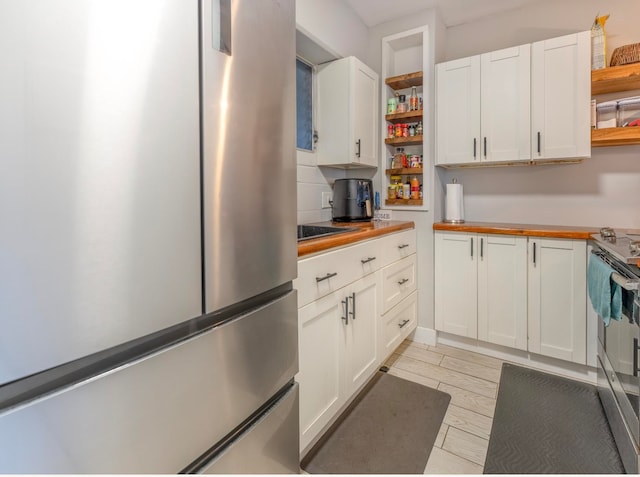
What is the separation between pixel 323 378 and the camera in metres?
1.39

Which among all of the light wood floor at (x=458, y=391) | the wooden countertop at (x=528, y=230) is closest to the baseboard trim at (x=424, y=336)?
the light wood floor at (x=458, y=391)

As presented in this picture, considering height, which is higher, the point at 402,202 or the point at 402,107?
the point at 402,107

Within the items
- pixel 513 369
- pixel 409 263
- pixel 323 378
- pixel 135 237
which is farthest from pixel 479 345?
pixel 135 237

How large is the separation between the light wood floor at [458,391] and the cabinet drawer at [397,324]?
0.17 m

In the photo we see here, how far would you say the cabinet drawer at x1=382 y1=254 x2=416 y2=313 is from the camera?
1985mm

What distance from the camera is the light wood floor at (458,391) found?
1400 mm

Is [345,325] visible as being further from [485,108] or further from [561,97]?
[561,97]

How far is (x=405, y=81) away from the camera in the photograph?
8.35ft

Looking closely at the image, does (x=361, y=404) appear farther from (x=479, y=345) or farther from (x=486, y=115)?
(x=486, y=115)

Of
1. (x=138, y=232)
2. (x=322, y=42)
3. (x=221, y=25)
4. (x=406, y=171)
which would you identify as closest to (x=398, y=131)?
(x=406, y=171)

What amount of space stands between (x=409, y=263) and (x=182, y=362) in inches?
75.5

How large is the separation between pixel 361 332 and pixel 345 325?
0.19 m

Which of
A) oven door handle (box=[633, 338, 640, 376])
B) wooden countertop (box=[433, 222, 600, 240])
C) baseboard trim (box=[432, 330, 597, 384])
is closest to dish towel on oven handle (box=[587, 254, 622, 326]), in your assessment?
oven door handle (box=[633, 338, 640, 376])

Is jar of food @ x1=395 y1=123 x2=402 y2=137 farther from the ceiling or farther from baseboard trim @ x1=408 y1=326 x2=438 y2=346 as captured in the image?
baseboard trim @ x1=408 y1=326 x2=438 y2=346
